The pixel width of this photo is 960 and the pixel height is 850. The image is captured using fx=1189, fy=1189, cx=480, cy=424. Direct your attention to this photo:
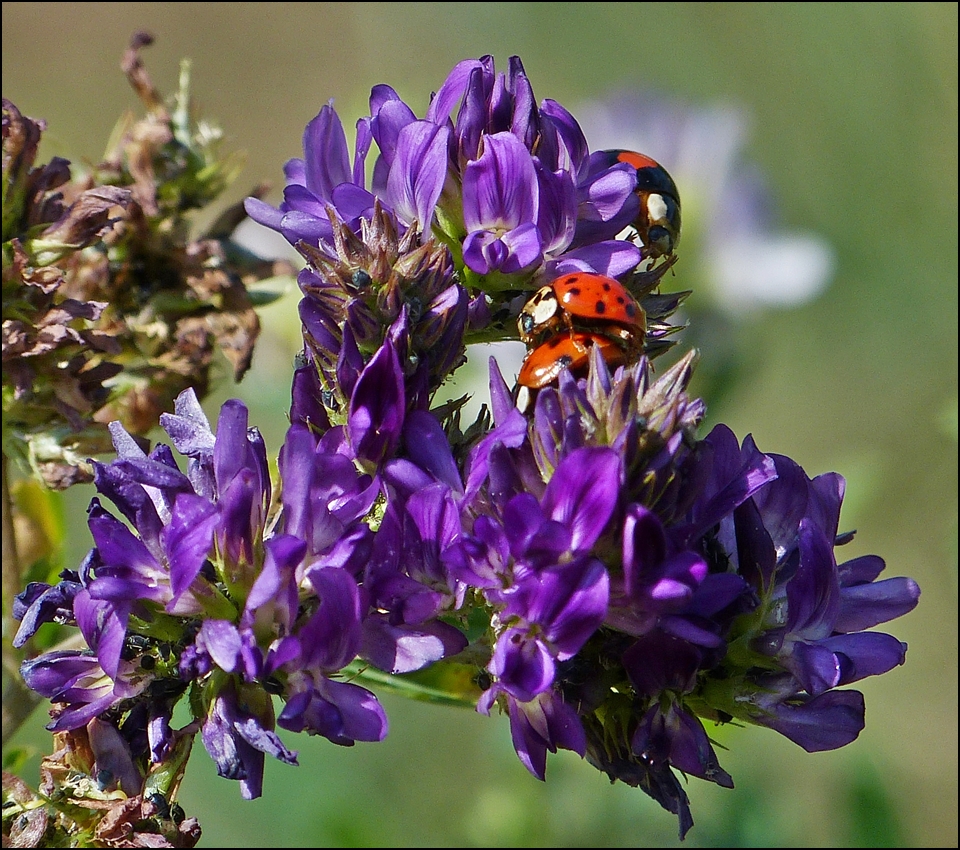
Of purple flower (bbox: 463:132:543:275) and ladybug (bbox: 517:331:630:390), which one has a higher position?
purple flower (bbox: 463:132:543:275)

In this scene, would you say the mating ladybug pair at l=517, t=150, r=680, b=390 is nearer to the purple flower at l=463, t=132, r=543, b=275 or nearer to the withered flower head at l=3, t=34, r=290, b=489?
the purple flower at l=463, t=132, r=543, b=275

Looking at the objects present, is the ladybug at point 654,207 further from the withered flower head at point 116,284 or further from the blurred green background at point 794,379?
the blurred green background at point 794,379

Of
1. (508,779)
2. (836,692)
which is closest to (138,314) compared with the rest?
(836,692)

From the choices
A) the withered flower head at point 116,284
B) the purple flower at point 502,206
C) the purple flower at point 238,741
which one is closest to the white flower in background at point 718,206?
the withered flower head at point 116,284

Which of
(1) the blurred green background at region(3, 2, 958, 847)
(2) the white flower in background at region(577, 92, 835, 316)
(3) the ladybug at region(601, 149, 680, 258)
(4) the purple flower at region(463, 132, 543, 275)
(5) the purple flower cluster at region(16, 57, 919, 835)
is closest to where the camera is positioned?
(5) the purple flower cluster at region(16, 57, 919, 835)

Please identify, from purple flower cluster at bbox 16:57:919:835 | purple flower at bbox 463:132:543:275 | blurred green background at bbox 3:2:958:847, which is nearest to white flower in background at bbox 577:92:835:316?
blurred green background at bbox 3:2:958:847
